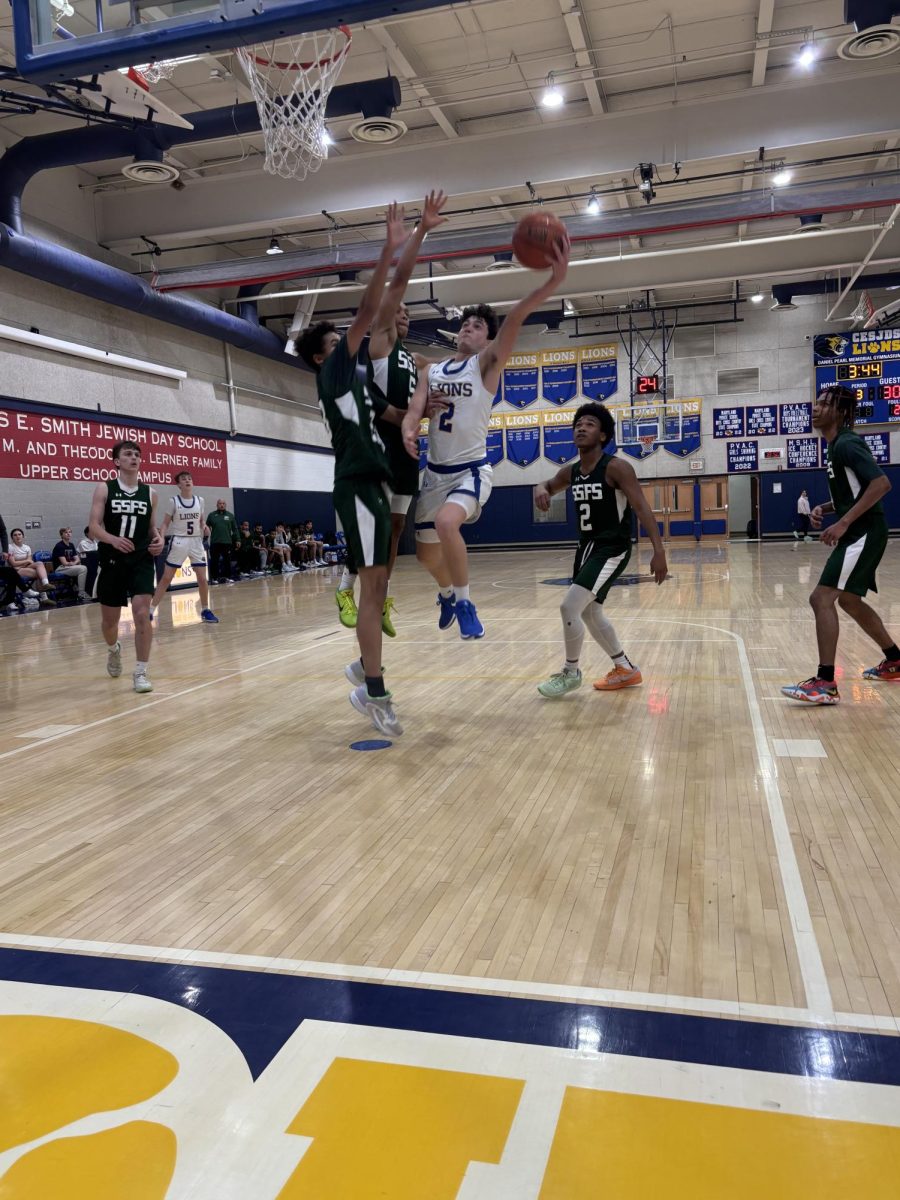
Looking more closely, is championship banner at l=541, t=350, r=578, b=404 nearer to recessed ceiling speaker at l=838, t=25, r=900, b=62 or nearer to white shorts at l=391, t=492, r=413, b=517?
recessed ceiling speaker at l=838, t=25, r=900, b=62

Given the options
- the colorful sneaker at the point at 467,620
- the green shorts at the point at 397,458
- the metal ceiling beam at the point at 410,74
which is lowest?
the colorful sneaker at the point at 467,620

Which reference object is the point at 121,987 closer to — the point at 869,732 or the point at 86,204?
the point at 869,732

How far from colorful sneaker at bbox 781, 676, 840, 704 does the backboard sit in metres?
4.14

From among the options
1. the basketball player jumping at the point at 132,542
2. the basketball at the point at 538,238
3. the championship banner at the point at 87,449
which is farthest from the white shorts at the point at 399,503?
the championship banner at the point at 87,449

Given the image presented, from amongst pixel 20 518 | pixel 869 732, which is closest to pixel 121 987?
pixel 869 732

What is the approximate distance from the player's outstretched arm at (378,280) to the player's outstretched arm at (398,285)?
5cm

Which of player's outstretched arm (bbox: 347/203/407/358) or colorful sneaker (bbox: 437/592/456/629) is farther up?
player's outstretched arm (bbox: 347/203/407/358)

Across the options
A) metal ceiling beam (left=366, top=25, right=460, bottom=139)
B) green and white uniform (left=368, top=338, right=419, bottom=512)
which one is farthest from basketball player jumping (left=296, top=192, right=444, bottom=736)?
metal ceiling beam (left=366, top=25, right=460, bottom=139)

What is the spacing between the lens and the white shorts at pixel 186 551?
386 inches

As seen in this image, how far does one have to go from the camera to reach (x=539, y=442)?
26.3 meters

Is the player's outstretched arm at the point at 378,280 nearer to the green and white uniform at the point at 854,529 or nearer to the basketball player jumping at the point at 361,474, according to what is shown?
the basketball player jumping at the point at 361,474

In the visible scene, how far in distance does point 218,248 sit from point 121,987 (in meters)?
18.4

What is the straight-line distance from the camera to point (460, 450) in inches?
186

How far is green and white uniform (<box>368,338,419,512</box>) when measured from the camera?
14.7ft
